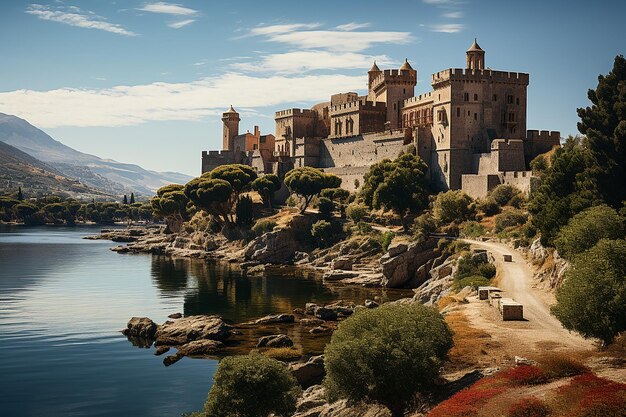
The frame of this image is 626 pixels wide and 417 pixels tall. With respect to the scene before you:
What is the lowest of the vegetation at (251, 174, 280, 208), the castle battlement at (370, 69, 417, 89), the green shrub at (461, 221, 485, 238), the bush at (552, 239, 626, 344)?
the bush at (552, 239, 626, 344)

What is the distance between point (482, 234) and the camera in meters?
79.2

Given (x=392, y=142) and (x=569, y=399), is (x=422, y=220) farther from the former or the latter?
(x=569, y=399)

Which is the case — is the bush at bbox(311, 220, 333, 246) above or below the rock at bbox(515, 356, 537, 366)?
above

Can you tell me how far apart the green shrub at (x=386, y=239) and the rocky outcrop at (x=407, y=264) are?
7437 millimetres

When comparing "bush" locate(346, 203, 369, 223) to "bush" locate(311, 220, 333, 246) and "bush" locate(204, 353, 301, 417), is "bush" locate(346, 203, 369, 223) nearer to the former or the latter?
"bush" locate(311, 220, 333, 246)

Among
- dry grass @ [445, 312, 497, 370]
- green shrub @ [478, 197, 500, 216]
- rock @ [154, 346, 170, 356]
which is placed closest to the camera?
dry grass @ [445, 312, 497, 370]

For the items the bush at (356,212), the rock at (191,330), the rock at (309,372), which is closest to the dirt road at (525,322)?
the rock at (309,372)

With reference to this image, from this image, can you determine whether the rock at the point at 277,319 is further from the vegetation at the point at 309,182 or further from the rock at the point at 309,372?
the vegetation at the point at 309,182

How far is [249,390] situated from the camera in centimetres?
3291

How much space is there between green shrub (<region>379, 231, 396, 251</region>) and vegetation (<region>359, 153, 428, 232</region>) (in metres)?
2.34

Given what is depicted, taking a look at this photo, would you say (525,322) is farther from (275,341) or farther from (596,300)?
(275,341)

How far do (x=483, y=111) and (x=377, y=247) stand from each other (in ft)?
70.4

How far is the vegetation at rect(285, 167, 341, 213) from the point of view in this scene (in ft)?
359

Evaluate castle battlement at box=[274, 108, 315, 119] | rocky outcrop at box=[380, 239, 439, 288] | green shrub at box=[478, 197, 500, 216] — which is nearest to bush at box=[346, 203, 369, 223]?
green shrub at box=[478, 197, 500, 216]
